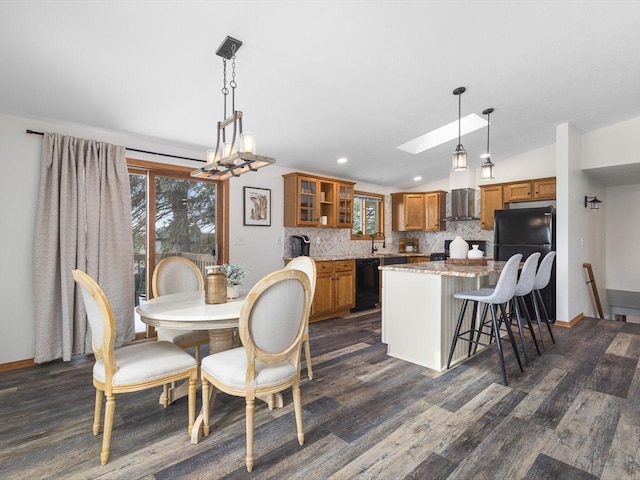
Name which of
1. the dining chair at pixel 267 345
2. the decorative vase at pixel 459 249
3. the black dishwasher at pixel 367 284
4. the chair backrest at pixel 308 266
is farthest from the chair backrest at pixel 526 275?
the black dishwasher at pixel 367 284

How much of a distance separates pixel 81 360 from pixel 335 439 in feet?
8.90

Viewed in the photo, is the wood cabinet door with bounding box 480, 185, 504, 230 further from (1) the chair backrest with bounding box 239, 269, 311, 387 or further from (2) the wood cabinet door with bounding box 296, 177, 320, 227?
(1) the chair backrest with bounding box 239, 269, 311, 387

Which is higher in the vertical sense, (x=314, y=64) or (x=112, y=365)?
(x=314, y=64)

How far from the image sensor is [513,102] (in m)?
3.69

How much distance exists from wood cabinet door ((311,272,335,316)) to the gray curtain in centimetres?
231

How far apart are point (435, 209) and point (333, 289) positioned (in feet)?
9.57

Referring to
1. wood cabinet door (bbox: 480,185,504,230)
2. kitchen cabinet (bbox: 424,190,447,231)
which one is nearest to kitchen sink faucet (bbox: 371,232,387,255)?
kitchen cabinet (bbox: 424,190,447,231)

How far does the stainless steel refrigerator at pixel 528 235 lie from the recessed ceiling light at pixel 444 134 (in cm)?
143

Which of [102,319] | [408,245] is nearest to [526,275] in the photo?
[102,319]

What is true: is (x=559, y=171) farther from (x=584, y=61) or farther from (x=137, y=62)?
(x=137, y=62)

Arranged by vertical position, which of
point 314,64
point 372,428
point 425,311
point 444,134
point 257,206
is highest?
point 444,134

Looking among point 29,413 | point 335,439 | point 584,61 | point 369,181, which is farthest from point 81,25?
point 369,181

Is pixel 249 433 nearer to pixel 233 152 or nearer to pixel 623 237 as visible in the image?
pixel 233 152

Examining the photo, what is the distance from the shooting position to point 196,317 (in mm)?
1910
